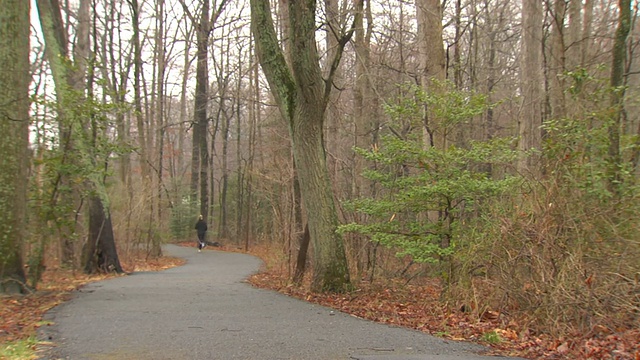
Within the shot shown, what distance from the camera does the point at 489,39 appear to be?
25609 mm

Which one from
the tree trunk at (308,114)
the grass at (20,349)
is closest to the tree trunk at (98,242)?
the tree trunk at (308,114)

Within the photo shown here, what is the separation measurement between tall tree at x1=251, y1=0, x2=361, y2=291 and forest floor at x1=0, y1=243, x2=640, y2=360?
2.42 ft

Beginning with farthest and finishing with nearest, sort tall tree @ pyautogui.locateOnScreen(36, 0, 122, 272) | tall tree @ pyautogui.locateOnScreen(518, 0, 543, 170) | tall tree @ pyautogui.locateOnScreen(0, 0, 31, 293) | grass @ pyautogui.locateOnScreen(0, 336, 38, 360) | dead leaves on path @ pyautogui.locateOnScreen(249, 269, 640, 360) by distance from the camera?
tall tree @ pyautogui.locateOnScreen(518, 0, 543, 170)
tall tree @ pyautogui.locateOnScreen(36, 0, 122, 272)
tall tree @ pyautogui.locateOnScreen(0, 0, 31, 293)
dead leaves on path @ pyautogui.locateOnScreen(249, 269, 640, 360)
grass @ pyautogui.locateOnScreen(0, 336, 38, 360)

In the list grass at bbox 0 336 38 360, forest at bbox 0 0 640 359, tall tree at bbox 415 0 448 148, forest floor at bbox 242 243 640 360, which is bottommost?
forest floor at bbox 242 243 640 360

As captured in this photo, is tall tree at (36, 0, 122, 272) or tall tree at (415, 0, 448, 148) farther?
tall tree at (415, 0, 448, 148)

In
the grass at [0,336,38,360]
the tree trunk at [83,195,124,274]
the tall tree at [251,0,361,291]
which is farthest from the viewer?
the tree trunk at [83,195,124,274]

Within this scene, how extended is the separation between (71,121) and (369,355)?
26.8 ft

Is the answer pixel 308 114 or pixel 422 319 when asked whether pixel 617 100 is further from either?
pixel 308 114

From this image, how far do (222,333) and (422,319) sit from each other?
10.6 feet

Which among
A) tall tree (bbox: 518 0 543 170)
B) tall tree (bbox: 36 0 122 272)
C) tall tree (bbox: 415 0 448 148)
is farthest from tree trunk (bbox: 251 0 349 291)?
tall tree (bbox: 518 0 543 170)

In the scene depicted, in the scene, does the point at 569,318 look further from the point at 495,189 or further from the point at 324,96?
the point at 324,96

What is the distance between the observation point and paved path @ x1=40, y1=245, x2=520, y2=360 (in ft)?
18.6

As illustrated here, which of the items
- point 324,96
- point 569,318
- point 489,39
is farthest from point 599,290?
point 489,39

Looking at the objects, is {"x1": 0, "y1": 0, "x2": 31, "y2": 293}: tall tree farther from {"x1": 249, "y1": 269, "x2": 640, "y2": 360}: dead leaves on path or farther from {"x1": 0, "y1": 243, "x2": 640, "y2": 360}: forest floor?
{"x1": 249, "y1": 269, "x2": 640, "y2": 360}: dead leaves on path
